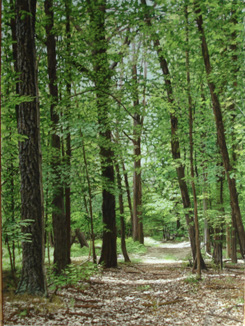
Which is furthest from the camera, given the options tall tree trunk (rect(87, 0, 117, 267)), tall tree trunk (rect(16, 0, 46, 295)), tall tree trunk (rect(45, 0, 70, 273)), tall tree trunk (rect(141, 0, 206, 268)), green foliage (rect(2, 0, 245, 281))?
tall tree trunk (rect(141, 0, 206, 268))

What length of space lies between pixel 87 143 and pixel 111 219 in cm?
198

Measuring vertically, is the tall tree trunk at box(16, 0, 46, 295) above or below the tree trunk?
above

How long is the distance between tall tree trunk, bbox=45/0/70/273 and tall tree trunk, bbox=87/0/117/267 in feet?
1.82

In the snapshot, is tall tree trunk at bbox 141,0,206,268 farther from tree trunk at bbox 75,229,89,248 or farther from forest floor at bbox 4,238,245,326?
tree trunk at bbox 75,229,89,248

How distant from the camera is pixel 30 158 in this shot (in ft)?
8.71

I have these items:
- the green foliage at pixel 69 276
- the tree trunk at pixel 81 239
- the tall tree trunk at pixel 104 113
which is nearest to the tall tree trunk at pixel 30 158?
the green foliage at pixel 69 276

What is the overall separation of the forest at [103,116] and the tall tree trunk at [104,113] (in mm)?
19

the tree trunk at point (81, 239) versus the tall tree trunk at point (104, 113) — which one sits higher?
the tall tree trunk at point (104, 113)

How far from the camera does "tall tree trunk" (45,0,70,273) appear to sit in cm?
335

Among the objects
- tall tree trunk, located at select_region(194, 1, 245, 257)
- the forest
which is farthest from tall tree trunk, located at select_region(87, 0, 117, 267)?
tall tree trunk, located at select_region(194, 1, 245, 257)

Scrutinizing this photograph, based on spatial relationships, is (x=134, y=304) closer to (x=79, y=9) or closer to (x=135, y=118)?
(x=135, y=118)

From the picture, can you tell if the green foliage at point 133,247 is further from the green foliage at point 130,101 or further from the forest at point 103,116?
the green foliage at point 130,101

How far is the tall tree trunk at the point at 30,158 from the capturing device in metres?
2.54

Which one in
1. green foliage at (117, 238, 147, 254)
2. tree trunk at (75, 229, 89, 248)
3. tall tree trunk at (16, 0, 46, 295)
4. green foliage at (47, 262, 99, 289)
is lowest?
green foliage at (117, 238, 147, 254)
